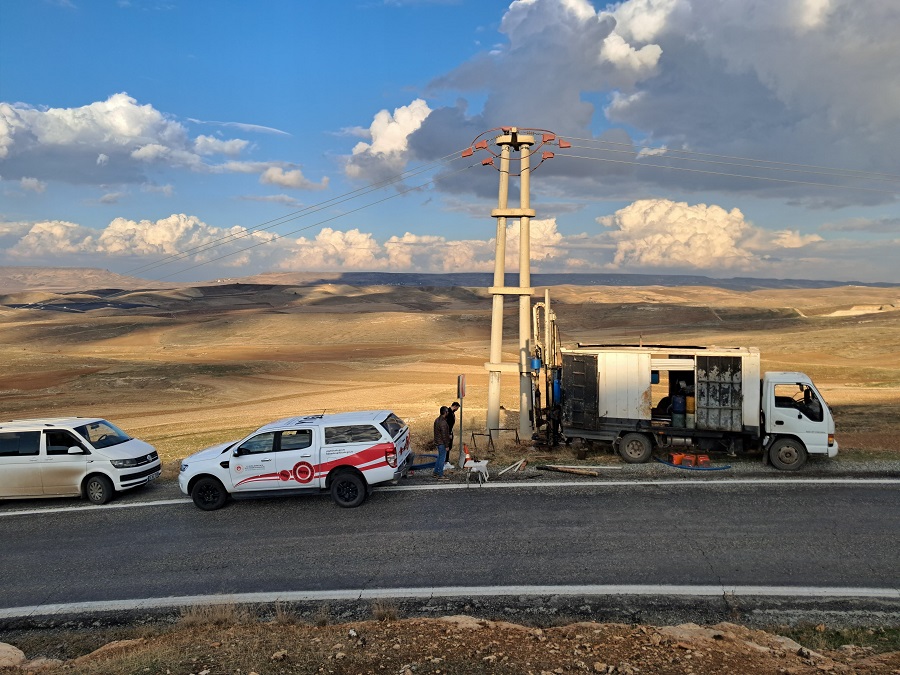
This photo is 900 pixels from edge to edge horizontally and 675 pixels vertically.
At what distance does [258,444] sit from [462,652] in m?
7.58

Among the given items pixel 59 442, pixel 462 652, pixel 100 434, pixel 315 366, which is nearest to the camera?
pixel 462 652

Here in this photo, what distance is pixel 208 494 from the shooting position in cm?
1324

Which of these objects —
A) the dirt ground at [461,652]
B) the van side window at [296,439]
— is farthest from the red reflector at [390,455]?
the dirt ground at [461,652]

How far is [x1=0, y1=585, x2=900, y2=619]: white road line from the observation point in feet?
28.9

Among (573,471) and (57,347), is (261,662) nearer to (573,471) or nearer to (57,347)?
(573,471)

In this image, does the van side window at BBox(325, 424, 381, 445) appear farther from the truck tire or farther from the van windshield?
the truck tire

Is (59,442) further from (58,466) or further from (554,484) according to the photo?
(554,484)

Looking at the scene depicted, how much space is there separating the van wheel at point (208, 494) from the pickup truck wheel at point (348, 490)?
232 cm

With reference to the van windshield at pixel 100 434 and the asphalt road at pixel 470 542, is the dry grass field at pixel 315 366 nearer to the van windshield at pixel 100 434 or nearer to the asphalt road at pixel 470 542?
the van windshield at pixel 100 434

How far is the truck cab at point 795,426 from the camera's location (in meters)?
14.2

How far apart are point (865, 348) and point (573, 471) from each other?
145 feet

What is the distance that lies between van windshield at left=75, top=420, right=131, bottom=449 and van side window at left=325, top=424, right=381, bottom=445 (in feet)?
18.4

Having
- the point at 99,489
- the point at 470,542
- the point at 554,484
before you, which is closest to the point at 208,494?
the point at 99,489

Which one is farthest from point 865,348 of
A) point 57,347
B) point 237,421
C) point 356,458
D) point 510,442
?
point 57,347
